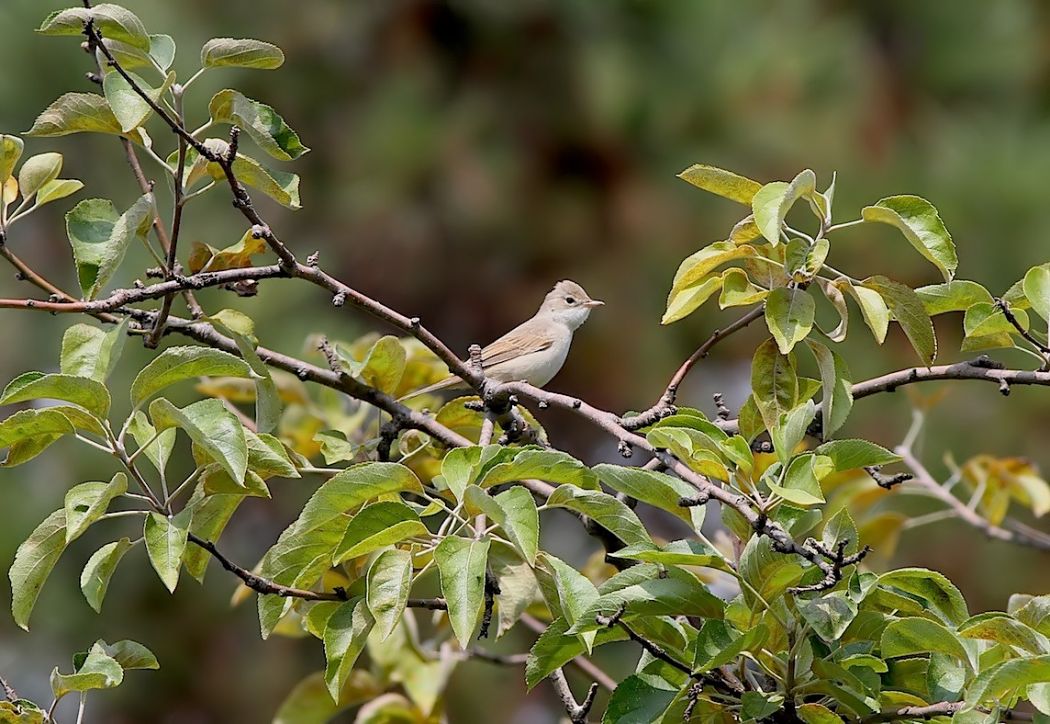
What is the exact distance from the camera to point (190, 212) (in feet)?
22.9

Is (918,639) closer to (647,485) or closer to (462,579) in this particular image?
(647,485)

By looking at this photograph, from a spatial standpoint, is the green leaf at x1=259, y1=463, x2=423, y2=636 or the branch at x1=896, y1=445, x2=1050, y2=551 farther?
the branch at x1=896, y1=445, x2=1050, y2=551

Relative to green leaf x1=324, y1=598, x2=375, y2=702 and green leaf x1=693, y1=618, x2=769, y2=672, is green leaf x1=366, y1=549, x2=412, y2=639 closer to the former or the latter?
green leaf x1=324, y1=598, x2=375, y2=702

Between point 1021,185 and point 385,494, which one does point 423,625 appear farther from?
point 1021,185

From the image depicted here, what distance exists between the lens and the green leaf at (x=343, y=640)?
5.89 ft


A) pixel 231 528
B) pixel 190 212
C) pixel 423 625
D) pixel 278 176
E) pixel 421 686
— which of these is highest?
pixel 278 176

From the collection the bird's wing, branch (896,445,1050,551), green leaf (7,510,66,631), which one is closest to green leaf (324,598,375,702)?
green leaf (7,510,66,631)

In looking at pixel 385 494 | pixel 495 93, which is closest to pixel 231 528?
pixel 495 93

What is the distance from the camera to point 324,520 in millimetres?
1876

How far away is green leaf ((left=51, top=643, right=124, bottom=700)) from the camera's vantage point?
1809 mm

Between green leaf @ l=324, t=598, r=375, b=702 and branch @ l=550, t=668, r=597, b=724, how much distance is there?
30 cm

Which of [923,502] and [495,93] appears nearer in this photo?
[923,502]

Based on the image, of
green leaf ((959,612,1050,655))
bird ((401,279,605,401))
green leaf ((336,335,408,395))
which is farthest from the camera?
bird ((401,279,605,401))

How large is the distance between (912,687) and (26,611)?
139 centimetres
